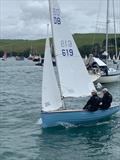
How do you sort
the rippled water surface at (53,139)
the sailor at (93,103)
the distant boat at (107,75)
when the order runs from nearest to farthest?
the rippled water surface at (53,139)
the sailor at (93,103)
the distant boat at (107,75)

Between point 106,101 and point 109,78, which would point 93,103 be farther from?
point 109,78

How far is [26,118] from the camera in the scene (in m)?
34.7

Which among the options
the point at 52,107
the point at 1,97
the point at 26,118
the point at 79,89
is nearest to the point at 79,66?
the point at 79,89

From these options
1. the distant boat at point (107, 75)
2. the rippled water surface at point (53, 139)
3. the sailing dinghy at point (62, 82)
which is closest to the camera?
the rippled water surface at point (53, 139)

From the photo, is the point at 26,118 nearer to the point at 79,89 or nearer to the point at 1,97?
the point at 79,89

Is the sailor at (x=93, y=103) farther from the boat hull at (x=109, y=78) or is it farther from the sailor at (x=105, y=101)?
the boat hull at (x=109, y=78)

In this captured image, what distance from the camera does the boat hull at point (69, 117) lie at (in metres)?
29.2

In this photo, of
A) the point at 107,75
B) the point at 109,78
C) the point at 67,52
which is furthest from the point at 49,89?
the point at 109,78

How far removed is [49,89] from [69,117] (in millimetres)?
2060

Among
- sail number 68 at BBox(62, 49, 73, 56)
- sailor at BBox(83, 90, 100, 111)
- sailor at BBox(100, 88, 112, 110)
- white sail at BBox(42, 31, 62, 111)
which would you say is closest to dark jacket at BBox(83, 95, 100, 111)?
sailor at BBox(83, 90, 100, 111)

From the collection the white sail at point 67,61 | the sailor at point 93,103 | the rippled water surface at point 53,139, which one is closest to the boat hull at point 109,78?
the rippled water surface at point 53,139

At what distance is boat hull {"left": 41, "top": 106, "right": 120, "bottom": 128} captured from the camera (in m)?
29.2

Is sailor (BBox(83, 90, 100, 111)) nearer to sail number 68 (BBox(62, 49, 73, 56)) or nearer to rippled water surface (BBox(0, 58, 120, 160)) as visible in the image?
rippled water surface (BBox(0, 58, 120, 160))

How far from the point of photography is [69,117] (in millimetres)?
29562
